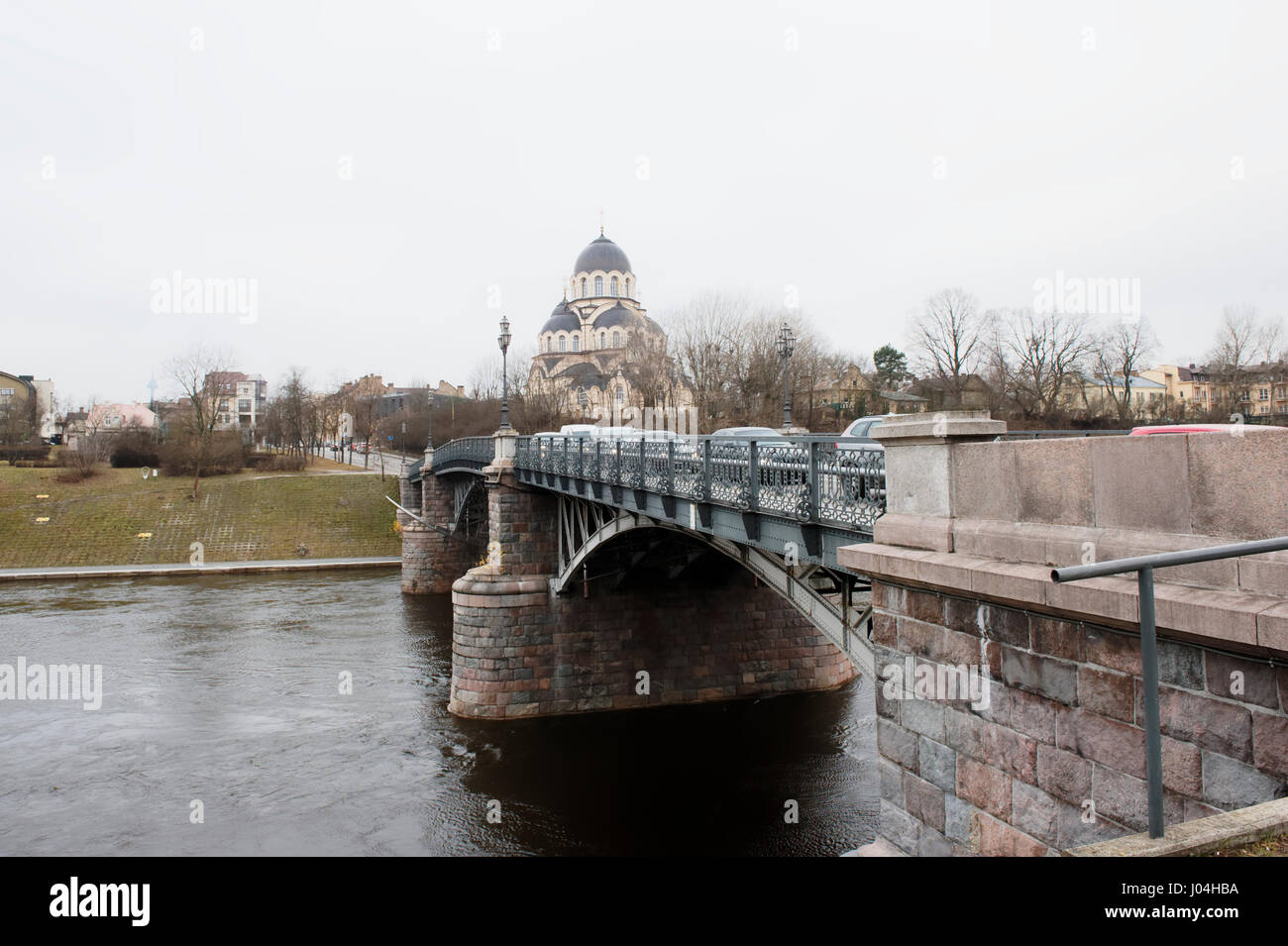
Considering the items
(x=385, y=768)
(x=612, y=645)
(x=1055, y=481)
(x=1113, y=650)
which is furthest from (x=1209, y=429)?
(x=385, y=768)

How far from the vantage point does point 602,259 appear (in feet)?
312

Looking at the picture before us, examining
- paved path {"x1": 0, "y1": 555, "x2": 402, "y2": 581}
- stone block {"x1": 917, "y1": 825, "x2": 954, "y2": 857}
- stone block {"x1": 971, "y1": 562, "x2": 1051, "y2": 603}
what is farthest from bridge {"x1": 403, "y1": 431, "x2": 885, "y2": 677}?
paved path {"x1": 0, "y1": 555, "x2": 402, "y2": 581}

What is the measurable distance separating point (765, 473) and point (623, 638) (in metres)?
10.9

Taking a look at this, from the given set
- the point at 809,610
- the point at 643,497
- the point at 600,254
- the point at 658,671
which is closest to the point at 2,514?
the point at 658,671

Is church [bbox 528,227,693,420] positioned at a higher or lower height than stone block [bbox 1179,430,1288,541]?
higher

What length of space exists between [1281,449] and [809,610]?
241 inches

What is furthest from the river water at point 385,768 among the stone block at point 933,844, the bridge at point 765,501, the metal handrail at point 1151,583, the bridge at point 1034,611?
the metal handrail at point 1151,583

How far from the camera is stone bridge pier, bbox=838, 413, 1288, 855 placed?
12.1ft

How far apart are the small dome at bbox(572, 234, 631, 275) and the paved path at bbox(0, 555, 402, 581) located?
5981cm

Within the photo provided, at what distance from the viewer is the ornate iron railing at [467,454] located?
27.5m

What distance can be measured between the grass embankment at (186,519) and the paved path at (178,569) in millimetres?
963

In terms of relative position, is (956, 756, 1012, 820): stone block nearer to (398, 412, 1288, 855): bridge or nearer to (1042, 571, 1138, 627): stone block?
(398, 412, 1288, 855): bridge

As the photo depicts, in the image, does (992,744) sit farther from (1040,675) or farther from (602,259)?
(602,259)
